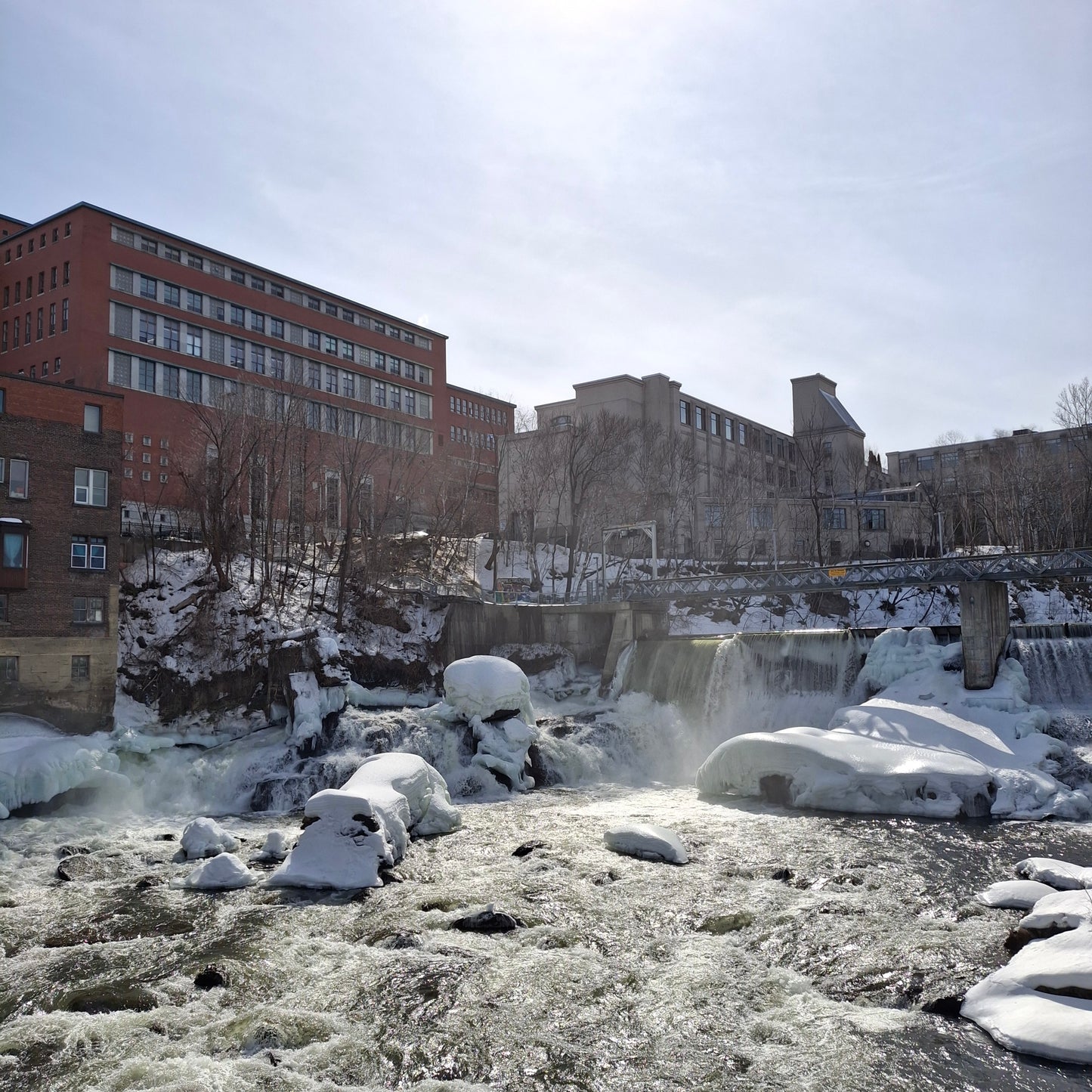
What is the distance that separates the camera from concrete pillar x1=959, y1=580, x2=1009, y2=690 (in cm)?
2814

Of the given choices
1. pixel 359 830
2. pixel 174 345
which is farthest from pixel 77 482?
pixel 174 345

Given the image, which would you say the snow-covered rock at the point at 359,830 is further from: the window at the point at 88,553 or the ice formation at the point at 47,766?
the window at the point at 88,553

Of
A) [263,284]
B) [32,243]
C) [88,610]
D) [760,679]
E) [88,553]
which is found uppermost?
[263,284]

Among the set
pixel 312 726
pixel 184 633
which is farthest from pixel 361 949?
pixel 184 633

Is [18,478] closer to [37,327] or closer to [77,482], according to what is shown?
[77,482]

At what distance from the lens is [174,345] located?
59.2m

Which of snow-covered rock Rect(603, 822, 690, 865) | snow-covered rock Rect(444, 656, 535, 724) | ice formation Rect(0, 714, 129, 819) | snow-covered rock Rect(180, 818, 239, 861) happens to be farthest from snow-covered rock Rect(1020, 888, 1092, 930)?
ice formation Rect(0, 714, 129, 819)

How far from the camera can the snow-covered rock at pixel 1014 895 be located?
14.3 meters

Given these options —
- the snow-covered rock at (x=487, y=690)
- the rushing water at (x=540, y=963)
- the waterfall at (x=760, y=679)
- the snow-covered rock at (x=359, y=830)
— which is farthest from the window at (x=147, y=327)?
the snow-covered rock at (x=359, y=830)

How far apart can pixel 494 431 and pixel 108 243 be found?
40.2 m

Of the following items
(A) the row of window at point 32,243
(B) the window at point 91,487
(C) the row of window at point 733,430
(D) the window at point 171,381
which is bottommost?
(B) the window at point 91,487

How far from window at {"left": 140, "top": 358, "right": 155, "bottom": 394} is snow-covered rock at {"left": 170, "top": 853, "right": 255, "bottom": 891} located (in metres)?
46.1

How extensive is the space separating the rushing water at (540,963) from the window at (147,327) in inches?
1658

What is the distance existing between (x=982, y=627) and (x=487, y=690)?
15627 millimetres
